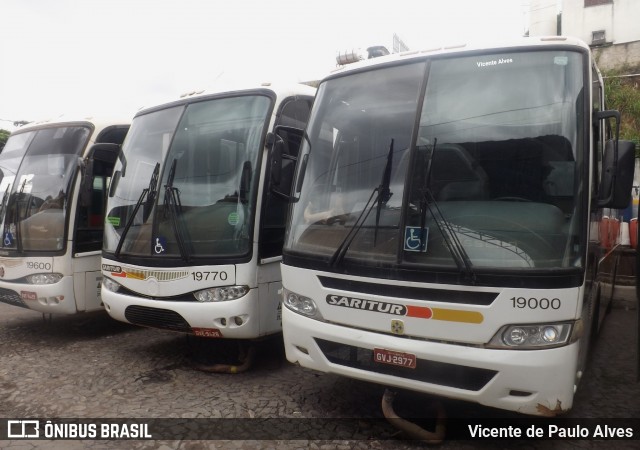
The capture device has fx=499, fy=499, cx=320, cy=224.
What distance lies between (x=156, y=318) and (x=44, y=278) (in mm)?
1977

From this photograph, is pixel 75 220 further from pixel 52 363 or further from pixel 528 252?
pixel 528 252

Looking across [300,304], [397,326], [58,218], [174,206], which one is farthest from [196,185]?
[397,326]

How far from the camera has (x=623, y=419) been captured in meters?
3.94

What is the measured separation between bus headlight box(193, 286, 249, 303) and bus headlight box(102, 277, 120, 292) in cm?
114

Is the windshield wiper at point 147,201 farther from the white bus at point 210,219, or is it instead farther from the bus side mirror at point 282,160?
the bus side mirror at point 282,160

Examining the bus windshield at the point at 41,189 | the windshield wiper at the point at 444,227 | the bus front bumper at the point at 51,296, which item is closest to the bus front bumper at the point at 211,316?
the bus front bumper at the point at 51,296

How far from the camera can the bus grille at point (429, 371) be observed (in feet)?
10.1

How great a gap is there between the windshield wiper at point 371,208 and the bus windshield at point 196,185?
130 centimetres

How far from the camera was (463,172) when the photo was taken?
3.32m

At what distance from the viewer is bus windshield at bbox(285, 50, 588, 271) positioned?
308 centimetres

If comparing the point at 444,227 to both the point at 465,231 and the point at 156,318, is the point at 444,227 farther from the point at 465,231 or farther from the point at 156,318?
the point at 156,318

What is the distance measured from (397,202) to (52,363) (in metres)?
4.16

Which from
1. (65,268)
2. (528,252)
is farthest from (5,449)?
(528,252)

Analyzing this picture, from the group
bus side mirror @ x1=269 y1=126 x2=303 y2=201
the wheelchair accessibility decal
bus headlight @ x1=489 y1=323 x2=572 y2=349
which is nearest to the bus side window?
bus side mirror @ x1=269 y1=126 x2=303 y2=201
